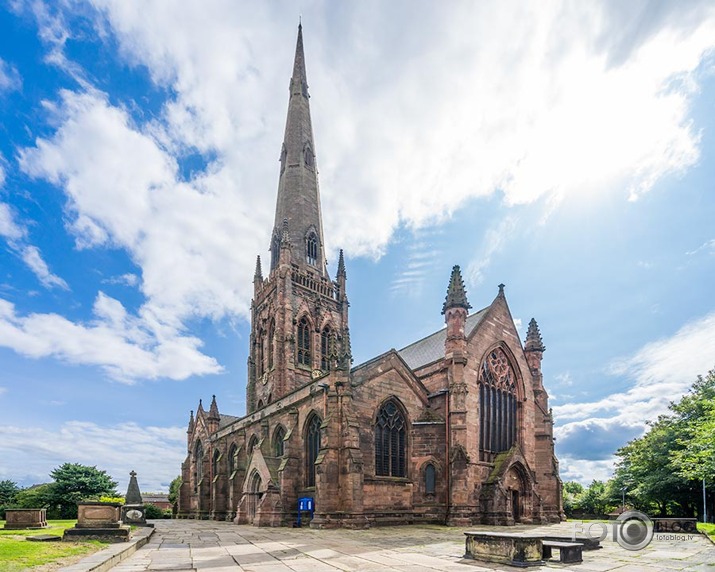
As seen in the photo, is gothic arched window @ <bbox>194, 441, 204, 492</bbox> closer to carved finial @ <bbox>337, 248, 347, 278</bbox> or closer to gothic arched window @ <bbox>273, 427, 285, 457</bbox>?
gothic arched window @ <bbox>273, 427, 285, 457</bbox>

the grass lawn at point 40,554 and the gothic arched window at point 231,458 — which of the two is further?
the gothic arched window at point 231,458

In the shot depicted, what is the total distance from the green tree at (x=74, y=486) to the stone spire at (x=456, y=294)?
107 ft

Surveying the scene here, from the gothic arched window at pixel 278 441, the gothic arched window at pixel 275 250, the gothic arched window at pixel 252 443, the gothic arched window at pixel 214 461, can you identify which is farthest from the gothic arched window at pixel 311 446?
the gothic arched window at pixel 275 250

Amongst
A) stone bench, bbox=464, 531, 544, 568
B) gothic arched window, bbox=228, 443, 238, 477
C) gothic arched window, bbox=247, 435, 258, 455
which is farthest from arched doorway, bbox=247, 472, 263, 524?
stone bench, bbox=464, 531, 544, 568

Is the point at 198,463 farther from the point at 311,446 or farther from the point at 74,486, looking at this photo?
the point at 311,446

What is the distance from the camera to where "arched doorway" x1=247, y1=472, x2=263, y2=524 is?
30.1m

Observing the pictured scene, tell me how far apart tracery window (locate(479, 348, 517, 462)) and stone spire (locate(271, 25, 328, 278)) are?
24038 mm

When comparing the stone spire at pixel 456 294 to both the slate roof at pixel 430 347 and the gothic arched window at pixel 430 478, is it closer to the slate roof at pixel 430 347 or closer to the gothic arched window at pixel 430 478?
the slate roof at pixel 430 347

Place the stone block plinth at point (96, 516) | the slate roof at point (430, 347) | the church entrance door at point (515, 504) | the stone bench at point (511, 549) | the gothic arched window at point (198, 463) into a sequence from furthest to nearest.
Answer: the gothic arched window at point (198, 463)
the slate roof at point (430, 347)
the church entrance door at point (515, 504)
the stone block plinth at point (96, 516)
the stone bench at point (511, 549)

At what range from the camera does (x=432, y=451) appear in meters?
27.1

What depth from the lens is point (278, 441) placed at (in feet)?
108

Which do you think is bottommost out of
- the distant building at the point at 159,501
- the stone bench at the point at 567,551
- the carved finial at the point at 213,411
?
the distant building at the point at 159,501

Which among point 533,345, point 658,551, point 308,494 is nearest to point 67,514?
point 308,494

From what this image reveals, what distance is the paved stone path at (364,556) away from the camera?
10.9 meters
